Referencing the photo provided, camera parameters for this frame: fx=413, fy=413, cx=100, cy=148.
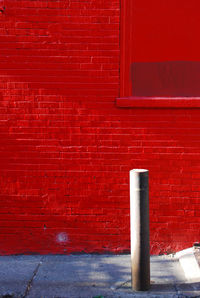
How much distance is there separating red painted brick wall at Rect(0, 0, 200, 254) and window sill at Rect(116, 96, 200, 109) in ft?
0.24

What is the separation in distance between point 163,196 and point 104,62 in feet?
5.54

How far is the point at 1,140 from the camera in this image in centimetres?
484

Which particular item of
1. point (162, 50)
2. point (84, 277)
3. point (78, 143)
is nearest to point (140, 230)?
point (84, 277)

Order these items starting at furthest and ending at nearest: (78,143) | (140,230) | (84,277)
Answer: (78,143) < (84,277) < (140,230)

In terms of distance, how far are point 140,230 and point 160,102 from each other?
5.52 ft

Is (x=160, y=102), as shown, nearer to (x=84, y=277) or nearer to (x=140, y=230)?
(x=140, y=230)

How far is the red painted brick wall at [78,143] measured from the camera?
474cm

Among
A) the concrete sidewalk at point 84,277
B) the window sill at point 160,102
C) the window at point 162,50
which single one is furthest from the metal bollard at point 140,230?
the window at point 162,50

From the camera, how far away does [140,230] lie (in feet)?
11.8

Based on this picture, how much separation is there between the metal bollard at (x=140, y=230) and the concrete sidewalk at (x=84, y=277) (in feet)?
0.45

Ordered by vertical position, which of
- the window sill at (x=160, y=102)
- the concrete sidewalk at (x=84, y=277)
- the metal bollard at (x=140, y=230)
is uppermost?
the window sill at (x=160, y=102)

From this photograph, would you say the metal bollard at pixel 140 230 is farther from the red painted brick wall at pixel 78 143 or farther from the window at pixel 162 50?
the window at pixel 162 50

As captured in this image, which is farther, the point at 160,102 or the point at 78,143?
the point at 78,143

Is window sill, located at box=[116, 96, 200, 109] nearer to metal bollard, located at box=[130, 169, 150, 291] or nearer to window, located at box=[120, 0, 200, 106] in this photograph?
window, located at box=[120, 0, 200, 106]
